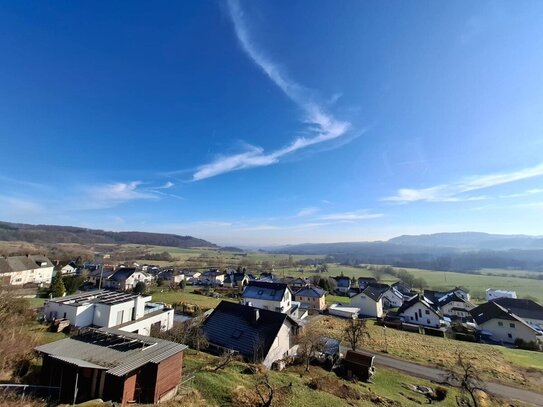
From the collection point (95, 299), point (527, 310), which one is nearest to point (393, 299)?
point (527, 310)

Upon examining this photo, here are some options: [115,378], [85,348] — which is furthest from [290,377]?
[85,348]

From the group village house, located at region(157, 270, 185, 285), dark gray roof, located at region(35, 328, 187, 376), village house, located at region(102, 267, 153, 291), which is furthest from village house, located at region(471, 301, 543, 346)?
village house, located at region(102, 267, 153, 291)

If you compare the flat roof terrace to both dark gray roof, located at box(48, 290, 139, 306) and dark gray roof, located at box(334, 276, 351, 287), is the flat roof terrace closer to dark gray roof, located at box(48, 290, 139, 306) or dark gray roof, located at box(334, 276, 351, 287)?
dark gray roof, located at box(48, 290, 139, 306)

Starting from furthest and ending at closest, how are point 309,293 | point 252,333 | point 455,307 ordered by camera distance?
point 455,307, point 309,293, point 252,333

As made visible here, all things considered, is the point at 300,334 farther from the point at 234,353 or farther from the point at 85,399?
the point at 85,399

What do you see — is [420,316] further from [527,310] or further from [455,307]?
[527,310]

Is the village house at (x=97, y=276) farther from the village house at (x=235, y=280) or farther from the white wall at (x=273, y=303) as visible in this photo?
the white wall at (x=273, y=303)
